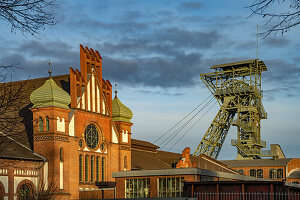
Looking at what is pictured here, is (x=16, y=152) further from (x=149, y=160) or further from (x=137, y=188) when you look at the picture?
(x=149, y=160)

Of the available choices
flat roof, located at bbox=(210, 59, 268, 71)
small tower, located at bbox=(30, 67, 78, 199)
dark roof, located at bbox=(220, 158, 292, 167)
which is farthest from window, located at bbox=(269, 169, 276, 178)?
small tower, located at bbox=(30, 67, 78, 199)

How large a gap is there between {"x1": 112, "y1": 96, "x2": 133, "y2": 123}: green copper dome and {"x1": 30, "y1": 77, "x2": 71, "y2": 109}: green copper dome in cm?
851

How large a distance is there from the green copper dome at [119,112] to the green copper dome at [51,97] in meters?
8.51

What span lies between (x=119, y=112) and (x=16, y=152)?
1337 cm

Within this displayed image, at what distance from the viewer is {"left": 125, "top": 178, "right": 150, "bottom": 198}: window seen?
1731 inches

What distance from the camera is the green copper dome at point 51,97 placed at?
44188mm

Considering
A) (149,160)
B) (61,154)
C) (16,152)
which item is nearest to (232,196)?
(61,154)

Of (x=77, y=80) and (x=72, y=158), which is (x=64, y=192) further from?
(x=77, y=80)

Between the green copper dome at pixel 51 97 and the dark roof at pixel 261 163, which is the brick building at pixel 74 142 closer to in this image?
the green copper dome at pixel 51 97

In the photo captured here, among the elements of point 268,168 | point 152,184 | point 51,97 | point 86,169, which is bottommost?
point 268,168

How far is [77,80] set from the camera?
47.3m

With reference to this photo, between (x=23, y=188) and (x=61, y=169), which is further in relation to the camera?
(x=61, y=169)

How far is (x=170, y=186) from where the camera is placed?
142 feet

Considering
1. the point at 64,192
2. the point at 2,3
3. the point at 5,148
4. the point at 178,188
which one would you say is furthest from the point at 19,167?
the point at 2,3
